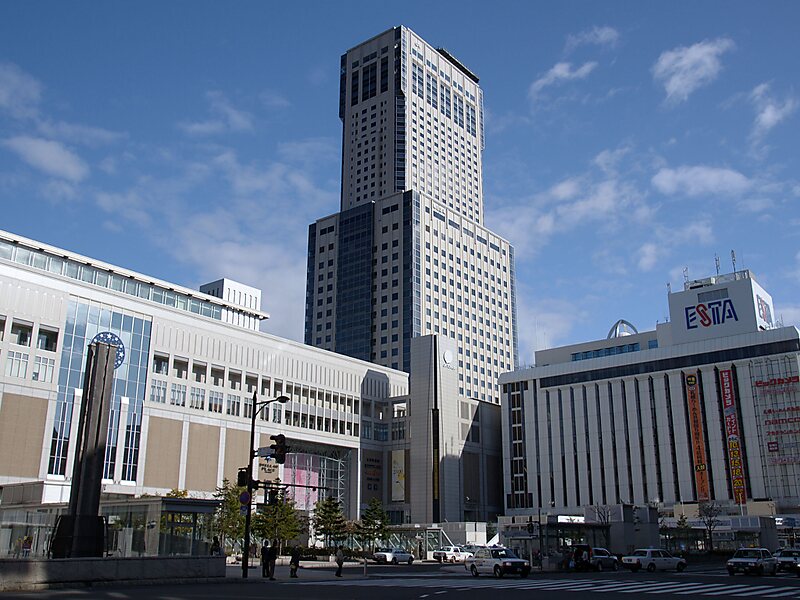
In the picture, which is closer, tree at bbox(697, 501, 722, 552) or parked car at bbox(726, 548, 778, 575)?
parked car at bbox(726, 548, 778, 575)

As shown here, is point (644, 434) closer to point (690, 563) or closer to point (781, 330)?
point (781, 330)

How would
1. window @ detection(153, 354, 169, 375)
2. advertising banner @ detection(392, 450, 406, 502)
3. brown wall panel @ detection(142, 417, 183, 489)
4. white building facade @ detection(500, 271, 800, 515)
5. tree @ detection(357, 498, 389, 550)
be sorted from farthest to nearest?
advertising banner @ detection(392, 450, 406, 502)
white building facade @ detection(500, 271, 800, 515)
window @ detection(153, 354, 169, 375)
brown wall panel @ detection(142, 417, 183, 489)
tree @ detection(357, 498, 389, 550)

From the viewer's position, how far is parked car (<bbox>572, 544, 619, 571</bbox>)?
170 ft

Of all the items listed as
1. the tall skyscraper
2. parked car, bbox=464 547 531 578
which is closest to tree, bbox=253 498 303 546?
parked car, bbox=464 547 531 578

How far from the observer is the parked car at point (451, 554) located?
245 ft

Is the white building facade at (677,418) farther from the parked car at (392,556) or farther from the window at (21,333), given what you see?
the window at (21,333)

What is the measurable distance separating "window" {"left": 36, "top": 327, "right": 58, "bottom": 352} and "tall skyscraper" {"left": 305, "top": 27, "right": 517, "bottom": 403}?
75.3m

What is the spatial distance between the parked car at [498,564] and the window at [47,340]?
46.5 metres

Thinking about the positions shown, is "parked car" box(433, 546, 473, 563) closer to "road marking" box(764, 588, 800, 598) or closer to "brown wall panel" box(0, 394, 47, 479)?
"brown wall panel" box(0, 394, 47, 479)

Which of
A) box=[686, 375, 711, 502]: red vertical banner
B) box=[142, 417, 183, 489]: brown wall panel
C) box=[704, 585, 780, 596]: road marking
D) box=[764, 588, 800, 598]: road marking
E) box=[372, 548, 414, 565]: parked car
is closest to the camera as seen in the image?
box=[764, 588, 800, 598]: road marking

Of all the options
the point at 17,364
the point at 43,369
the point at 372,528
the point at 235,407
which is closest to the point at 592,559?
the point at 372,528

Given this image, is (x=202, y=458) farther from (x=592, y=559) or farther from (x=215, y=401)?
(x=592, y=559)

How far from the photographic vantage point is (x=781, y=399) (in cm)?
9350

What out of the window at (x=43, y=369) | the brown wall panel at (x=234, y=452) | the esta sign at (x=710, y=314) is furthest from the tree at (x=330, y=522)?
the esta sign at (x=710, y=314)
